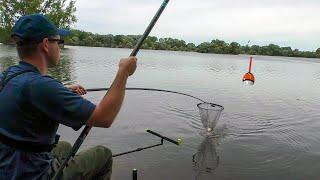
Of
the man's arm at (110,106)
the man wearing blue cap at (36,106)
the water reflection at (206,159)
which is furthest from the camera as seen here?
the water reflection at (206,159)

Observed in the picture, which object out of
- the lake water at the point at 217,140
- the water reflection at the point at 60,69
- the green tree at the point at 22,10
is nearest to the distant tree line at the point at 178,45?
the green tree at the point at 22,10

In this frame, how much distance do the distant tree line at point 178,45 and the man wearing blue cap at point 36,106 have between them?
10671 cm

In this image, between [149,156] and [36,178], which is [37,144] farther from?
[149,156]

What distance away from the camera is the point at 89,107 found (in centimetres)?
308

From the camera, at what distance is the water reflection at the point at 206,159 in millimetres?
7460

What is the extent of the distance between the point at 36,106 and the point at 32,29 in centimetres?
71

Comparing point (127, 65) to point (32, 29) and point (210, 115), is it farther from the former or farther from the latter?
point (210, 115)

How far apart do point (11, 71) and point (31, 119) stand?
0.50 metres

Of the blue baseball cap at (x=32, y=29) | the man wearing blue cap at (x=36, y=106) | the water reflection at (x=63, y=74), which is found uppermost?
the blue baseball cap at (x=32, y=29)

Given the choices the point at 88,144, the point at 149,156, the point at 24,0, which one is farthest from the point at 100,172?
the point at 24,0

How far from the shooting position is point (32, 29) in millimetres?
3193

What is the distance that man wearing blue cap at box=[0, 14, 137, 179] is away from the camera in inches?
118

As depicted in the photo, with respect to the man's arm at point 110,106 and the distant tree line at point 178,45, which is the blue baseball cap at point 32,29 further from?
the distant tree line at point 178,45

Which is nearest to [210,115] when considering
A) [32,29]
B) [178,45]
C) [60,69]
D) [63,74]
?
[32,29]
